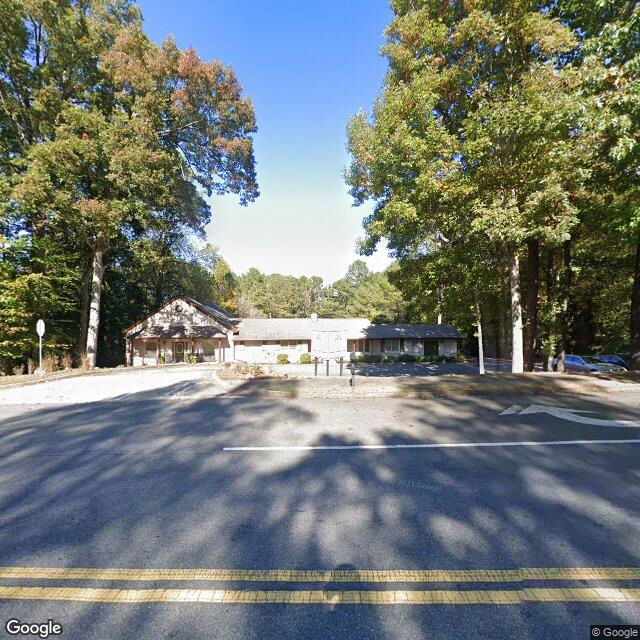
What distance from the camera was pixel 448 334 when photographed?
1367 inches

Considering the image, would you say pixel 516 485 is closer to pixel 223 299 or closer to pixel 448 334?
pixel 448 334

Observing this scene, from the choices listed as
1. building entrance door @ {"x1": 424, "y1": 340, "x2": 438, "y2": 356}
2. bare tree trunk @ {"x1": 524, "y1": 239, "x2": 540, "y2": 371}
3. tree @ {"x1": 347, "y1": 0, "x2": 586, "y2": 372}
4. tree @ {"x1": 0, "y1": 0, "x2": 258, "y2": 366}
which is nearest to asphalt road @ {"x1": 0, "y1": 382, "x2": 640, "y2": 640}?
tree @ {"x1": 347, "y1": 0, "x2": 586, "y2": 372}

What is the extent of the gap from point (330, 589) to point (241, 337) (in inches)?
1193

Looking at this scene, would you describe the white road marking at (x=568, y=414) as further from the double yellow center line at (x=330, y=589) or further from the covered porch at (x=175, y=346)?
the covered porch at (x=175, y=346)

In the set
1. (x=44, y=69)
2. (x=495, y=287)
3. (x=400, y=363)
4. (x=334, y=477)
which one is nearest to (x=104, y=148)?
(x=44, y=69)

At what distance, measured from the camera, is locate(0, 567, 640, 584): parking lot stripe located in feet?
8.63

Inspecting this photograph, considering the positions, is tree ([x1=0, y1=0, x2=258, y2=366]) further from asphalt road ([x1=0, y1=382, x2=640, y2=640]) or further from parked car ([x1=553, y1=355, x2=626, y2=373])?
parked car ([x1=553, y1=355, x2=626, y2=373])

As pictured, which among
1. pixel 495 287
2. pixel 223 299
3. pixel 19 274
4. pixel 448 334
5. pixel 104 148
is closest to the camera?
pixel 104 148

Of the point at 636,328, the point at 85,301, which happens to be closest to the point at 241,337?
the point at 85,301

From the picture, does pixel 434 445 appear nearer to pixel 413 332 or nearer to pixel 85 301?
pixel 85 301

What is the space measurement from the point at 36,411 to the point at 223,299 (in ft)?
148

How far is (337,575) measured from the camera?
270 cm

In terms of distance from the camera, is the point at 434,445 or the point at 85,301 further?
the point at 85,301

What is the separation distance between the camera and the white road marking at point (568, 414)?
254 inches
